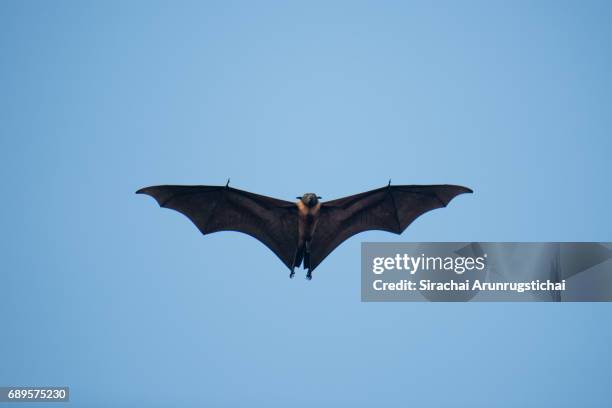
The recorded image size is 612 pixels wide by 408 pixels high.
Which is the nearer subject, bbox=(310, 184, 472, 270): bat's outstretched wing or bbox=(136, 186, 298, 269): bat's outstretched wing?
bbox=(136, 186, 298, 269): bat's outstretched wing

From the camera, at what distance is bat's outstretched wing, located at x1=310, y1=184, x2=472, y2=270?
2528cm

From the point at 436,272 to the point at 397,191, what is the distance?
9.15 feet

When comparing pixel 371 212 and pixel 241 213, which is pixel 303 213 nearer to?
pixel 241 213

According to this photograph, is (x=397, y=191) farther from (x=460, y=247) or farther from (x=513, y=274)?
(x=513, y=274)

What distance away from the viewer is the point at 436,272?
85.6ft

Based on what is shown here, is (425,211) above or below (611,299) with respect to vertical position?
above

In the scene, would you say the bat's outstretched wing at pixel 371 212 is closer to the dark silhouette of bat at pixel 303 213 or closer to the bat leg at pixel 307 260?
the dark silhouette of bat at pixel 303 213

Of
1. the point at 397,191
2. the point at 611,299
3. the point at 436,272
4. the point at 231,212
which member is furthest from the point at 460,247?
the point at 231,212

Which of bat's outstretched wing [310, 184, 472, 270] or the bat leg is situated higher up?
bat's outstretched wing [310, 184, 472, 270]

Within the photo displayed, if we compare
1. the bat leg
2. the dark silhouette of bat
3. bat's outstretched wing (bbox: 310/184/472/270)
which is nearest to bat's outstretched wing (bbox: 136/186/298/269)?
the dark silhouette of bat

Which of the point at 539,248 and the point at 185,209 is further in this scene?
the point at 539,248

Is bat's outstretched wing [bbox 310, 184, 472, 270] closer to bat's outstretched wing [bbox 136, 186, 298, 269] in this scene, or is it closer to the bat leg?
the bat leg

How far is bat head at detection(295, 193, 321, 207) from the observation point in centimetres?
2434

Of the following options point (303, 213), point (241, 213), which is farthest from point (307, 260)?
point (241, 213)
